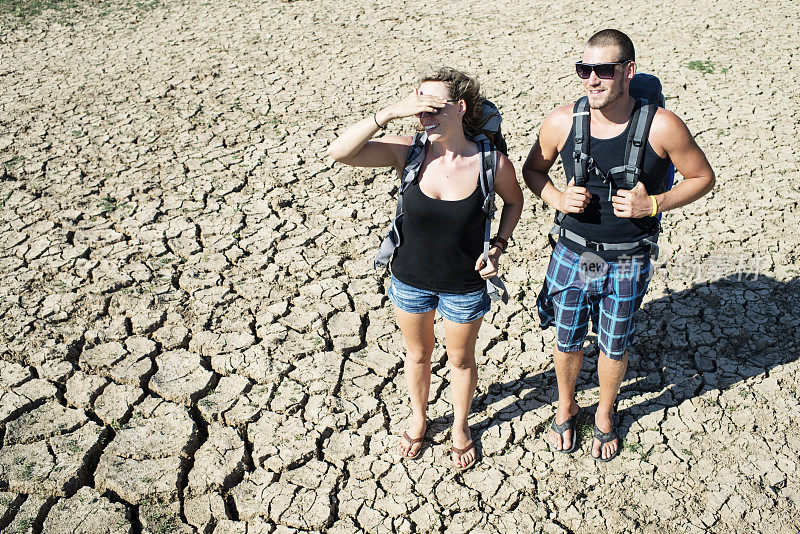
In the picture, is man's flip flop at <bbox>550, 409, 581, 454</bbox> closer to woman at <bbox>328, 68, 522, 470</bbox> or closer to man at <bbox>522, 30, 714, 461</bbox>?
man at <bbox>522, 30, 714, 461</bbox>

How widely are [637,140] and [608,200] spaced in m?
0.25

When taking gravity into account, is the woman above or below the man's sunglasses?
below

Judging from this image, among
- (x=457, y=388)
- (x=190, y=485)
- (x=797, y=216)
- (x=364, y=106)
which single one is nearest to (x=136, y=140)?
(x=364, y=106)

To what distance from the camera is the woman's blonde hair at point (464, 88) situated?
95.1 inches

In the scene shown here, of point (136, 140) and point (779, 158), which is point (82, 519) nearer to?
point (136, 140)

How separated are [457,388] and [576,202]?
3.12 feet

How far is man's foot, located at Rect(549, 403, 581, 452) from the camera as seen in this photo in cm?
313

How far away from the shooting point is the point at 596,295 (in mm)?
2768

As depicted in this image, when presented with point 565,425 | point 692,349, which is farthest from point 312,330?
point 692,349

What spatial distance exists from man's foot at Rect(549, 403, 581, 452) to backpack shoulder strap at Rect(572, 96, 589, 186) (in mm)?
1129

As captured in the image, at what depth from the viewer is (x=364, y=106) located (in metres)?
6.46

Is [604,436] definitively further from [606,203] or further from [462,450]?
[606,203]

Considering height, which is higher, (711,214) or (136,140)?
(136,140)

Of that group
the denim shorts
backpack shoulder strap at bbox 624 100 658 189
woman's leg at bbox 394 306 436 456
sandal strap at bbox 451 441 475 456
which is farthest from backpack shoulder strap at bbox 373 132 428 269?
sandal strap at bbox 451 441 475 456
